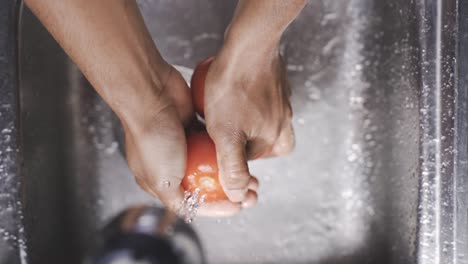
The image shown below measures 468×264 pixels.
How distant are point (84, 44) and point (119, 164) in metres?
0.39

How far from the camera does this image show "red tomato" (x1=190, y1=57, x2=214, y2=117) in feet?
2.70

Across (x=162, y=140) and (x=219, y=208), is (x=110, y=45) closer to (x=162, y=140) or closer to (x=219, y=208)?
(x=162, y=140)

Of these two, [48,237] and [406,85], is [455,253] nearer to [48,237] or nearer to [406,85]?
[406,85]

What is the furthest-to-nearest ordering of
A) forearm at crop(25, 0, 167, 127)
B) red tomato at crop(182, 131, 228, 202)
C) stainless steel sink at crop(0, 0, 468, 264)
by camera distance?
stainless steel sink at crop(0, 0, 468, 264)
red tomato at crop(182, 131, 228, 202)
forearm at crop(25, 0, 167, 127)

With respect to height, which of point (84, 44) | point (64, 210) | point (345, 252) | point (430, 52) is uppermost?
point (84, 44)

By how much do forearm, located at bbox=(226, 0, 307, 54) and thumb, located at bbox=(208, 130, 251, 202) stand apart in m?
0.12

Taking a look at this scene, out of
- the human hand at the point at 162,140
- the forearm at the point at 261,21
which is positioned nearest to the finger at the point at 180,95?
the human hand at the point at 162,140

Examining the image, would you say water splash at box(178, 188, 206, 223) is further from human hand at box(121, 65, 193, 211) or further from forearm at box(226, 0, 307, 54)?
forearm at box(226, 0, 307, 54)

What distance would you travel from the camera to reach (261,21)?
706 millimetres

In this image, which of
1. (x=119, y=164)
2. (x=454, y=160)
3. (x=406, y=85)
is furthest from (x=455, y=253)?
(x=119, y=164)

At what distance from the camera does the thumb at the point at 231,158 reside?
2.42 feet

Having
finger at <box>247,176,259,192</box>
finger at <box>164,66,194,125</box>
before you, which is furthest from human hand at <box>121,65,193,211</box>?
finger at <box>247,176,259,192</box>

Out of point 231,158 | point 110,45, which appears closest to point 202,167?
point 231,158

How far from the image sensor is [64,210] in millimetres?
1002
